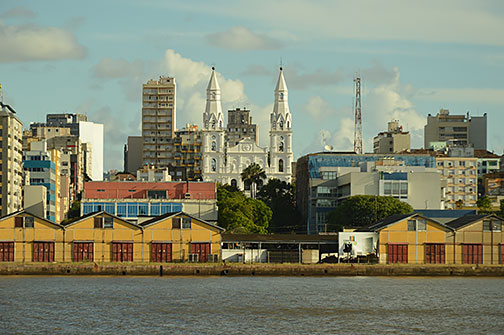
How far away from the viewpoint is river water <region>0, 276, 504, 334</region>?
206ft

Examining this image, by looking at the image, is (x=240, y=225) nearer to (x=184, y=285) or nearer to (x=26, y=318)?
(x=184, y=285)

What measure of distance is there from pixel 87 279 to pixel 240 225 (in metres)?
56.9

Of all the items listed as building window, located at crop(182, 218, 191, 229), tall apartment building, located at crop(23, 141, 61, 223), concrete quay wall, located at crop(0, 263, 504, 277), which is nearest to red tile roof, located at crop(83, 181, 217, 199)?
tall apartment building, located at crop(23, 141, 61, 223)

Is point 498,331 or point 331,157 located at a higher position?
point 331,157

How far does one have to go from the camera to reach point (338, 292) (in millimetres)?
84125

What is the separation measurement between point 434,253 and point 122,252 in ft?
107

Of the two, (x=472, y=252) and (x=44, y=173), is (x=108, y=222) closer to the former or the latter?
(x=472, y=252)

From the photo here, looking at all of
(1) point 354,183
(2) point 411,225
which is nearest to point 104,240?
(2) point 411,225

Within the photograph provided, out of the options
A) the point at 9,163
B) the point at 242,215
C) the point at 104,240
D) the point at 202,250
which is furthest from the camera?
the point at 9,163

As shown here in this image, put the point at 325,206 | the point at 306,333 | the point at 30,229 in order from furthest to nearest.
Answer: the point at 325,206 → the point at 30,229 → the point at 306,333

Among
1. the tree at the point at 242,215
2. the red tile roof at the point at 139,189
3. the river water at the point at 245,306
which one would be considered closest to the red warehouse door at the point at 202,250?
the river water at the point at 245,306

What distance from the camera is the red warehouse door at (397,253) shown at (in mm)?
108312

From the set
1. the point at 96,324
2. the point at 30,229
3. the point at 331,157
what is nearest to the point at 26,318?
the point at 96,324

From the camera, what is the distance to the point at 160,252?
10538 centimetres
